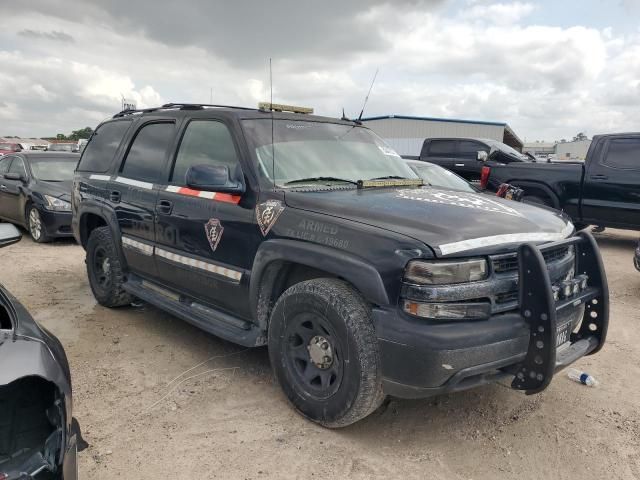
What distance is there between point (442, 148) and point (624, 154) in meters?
5.05

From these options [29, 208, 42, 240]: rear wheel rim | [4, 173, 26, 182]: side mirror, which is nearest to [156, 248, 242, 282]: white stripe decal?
[29, 208, 42, 240]: rear wheel rim

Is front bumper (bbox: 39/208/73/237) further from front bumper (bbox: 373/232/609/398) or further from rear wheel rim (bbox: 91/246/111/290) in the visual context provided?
front bumper (bbox: 373/232/609/398)

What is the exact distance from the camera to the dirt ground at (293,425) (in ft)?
9.09

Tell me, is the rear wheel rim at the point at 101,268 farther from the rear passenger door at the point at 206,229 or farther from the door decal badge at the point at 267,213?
the door decal badge at the point at 267,213

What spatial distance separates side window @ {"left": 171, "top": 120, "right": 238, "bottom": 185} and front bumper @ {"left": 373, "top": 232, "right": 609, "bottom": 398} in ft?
5.80

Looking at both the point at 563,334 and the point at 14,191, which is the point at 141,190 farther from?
the point at 14,191

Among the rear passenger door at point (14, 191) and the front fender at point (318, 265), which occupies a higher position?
the front fender at point (318, 265)

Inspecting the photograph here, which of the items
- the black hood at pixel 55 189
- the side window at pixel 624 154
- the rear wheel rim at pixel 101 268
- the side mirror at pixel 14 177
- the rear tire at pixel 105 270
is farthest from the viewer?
the side mirror at pixel 14 177

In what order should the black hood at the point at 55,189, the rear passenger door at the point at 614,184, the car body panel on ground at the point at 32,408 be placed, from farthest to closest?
1. the rear passenger door at the point at 614,184
2. the black hood at the point at 55,189
3. the car body panel on ground at the point at 32,408

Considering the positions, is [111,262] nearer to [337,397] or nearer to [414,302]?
[337,397]

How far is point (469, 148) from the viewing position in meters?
12.8

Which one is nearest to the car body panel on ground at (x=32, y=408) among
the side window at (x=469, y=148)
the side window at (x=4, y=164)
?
the side window at (x=4, y=164)

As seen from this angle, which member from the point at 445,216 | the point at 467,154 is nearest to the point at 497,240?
the point at 445,216

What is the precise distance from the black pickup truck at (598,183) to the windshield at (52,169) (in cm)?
808
